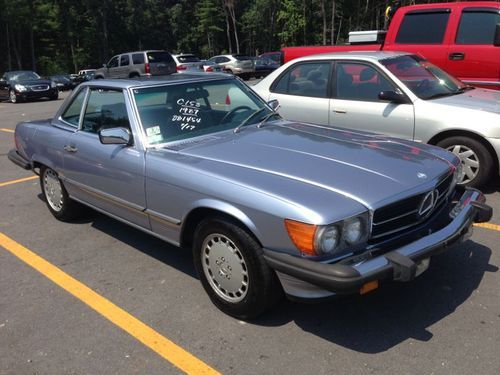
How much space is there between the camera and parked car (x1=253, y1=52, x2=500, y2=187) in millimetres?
5250

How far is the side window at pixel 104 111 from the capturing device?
4086 mm

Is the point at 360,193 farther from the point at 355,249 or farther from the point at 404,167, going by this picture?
the point at 404,167

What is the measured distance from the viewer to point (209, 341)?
9.95 feet

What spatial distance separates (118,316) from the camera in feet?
11.1

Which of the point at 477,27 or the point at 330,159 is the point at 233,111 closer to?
the point at 330,159

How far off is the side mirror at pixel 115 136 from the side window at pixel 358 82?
319cm

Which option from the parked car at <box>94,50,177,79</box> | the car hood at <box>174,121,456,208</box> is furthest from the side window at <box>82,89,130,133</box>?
the parked car at <box>94,50,177,79</box>

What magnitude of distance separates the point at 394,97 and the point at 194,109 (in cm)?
255

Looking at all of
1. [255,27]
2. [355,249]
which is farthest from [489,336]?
[255,27]

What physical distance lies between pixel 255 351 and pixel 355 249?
84 cm

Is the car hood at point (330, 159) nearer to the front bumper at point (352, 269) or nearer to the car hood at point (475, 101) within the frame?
the front bumper at point (352, 269)

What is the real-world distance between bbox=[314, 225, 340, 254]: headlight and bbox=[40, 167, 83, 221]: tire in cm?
316

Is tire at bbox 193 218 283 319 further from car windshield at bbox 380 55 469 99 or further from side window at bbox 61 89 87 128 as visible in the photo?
car windshield at bbox 380 55 469 99

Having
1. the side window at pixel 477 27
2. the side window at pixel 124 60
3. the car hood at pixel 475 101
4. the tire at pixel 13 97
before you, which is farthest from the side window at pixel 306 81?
the side window at pixel 124 60
